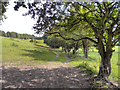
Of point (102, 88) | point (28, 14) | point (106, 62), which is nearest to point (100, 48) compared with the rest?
point (106, 62)

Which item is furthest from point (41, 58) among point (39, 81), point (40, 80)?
point (39, 81)

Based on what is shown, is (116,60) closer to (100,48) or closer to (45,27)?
(100,48)

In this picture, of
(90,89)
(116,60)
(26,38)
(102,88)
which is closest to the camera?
(102,88)

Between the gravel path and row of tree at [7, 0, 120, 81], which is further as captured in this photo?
row of tree at [7, 0, 120, 81]

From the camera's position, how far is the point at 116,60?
36.7 feet

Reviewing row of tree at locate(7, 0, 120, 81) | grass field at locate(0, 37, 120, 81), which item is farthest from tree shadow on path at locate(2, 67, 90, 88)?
grass field at locate(0, 37, 120, 81)

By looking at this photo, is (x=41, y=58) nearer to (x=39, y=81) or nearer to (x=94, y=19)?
(x=39, y=81)

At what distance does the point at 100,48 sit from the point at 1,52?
44.5 ft

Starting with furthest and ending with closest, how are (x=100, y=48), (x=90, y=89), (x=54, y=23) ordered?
(x=54, y=23)
(x=100, y=48)
(x=90, y=89)

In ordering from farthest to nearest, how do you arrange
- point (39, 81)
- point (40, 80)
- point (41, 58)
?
point (41, 58), point (40, 80), point (39, 81)

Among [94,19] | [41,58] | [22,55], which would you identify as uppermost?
[94,19]

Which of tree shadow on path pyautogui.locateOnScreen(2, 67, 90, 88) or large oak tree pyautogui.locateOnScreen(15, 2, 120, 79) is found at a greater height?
large oak tree pyautogui.locateOnScreen(15, 2, 120, 79)

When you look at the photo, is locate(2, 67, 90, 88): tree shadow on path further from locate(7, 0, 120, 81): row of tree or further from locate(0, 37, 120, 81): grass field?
locate(0, 37, 120, 81): grass field

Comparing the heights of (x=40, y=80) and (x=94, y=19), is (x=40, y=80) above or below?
below
